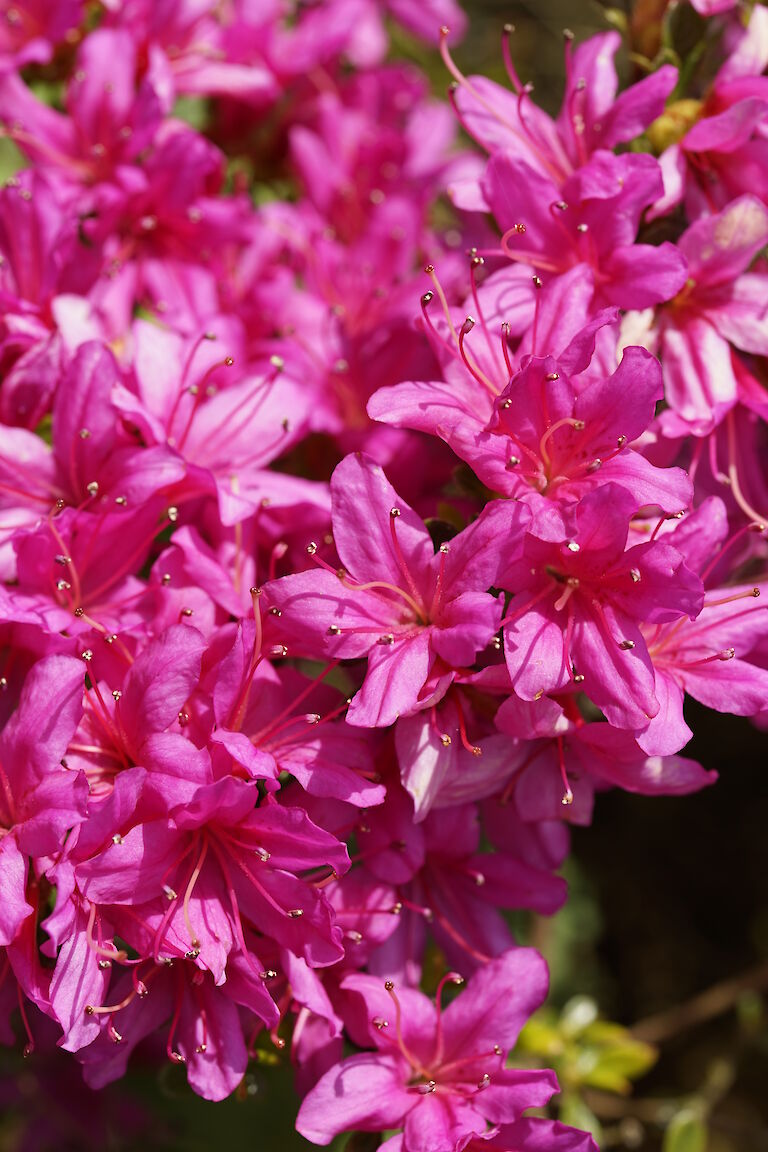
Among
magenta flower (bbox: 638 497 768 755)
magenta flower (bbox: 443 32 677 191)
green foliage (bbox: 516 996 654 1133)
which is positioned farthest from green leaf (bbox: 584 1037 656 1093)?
magenta flower (bbox: 443 32 677 191)

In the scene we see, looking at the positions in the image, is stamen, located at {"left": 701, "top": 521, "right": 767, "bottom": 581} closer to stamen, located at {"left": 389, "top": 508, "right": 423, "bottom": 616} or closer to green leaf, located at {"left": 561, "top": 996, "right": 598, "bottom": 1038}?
stamen, located at {"left": 389, "top": 508, "right": 423, "bottom": 616}

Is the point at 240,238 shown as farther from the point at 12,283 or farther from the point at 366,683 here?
the point at 366,683

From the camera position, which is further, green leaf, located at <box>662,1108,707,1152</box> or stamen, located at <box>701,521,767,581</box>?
green leaf, located at <box>662,1108,707,1152</box>

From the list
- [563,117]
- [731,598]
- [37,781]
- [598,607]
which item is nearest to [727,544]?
[731,598]

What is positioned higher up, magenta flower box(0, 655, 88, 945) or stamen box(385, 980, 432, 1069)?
magenta flower box(0, 655, 88, 945)

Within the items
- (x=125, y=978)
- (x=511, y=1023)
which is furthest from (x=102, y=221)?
(x=511, y=1023)

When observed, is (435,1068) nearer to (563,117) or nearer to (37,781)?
(37,781)

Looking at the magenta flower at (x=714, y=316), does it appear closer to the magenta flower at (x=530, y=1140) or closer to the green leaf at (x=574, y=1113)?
the magenta flower at (x=530, y=1140)

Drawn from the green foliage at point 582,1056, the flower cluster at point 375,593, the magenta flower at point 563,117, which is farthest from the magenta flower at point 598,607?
the green foliage at point 582,1056
